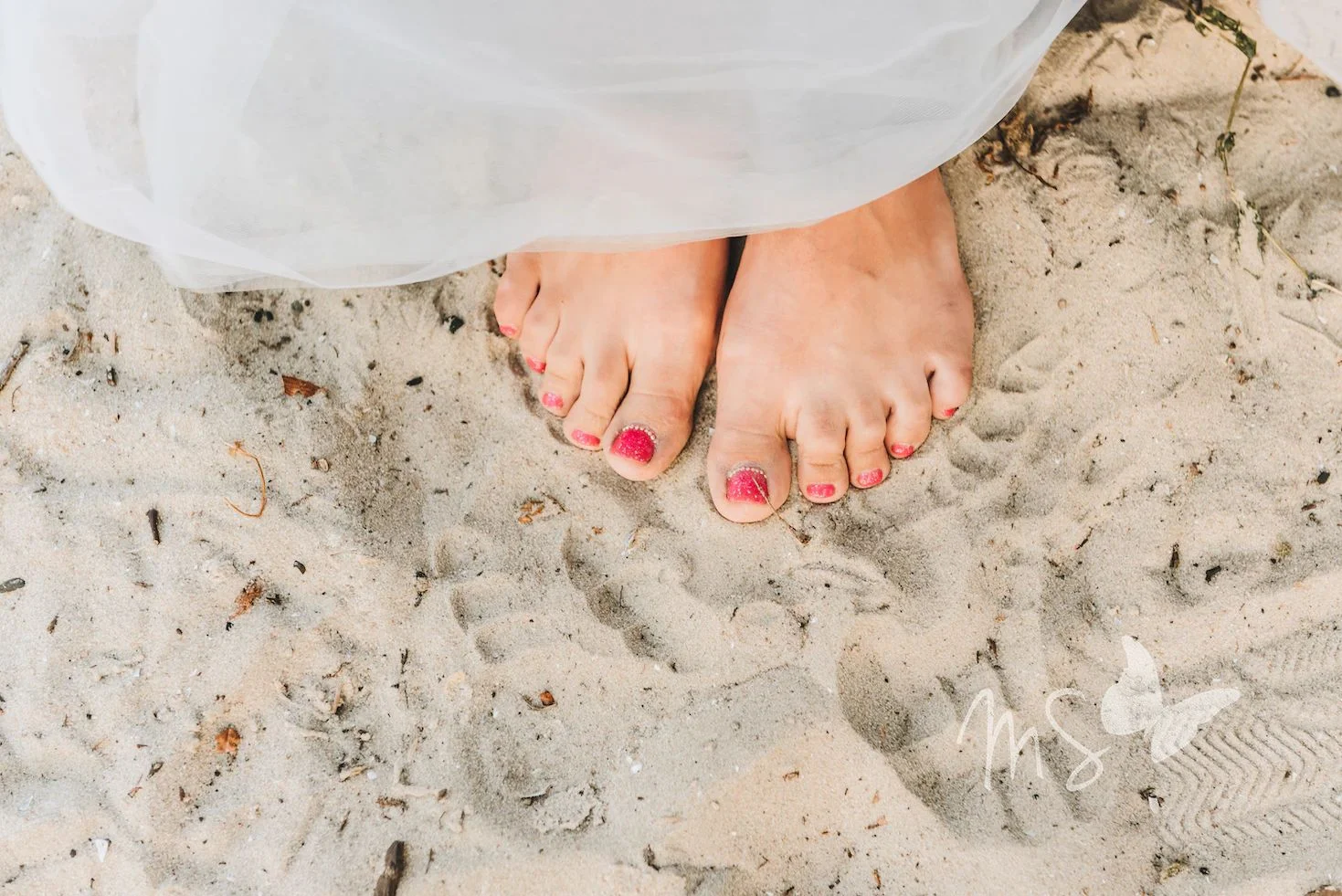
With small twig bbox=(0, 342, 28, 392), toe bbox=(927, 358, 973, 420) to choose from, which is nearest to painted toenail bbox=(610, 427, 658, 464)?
toe bbox=(927, 358, 973, 420)

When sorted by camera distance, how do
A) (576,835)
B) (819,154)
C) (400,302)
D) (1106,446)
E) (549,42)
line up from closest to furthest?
(549,42) < (819,154) < (576,835) < (1106,446) < (400,302)

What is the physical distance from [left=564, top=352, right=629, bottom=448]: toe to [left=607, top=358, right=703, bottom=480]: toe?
0.05ft

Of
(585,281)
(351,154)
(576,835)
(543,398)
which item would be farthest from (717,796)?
(351,154)

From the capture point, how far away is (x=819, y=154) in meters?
0.90

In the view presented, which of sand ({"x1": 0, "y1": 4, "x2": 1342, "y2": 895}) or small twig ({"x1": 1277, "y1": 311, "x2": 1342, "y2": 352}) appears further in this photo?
small twig ({"x1": 1277, "y1": 311, "x2": 1342, "y2": 352})

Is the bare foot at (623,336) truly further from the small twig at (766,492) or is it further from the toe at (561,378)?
the small twig at (766,492)

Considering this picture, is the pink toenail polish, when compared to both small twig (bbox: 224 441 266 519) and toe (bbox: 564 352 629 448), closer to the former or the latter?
toe (bbox: 564 352 629 448)

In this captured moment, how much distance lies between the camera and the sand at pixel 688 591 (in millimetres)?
1079

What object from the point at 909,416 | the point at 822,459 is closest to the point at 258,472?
the point at 822,459

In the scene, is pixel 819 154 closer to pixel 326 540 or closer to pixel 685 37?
pixel 685 37

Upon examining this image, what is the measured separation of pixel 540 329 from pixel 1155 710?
904mm

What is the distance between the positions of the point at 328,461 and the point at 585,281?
42 cm

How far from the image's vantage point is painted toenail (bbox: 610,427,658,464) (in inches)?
47.6

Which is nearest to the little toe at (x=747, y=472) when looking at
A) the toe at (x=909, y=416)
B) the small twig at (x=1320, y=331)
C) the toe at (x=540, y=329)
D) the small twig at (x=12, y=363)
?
the toe at (x=909, y=416)
